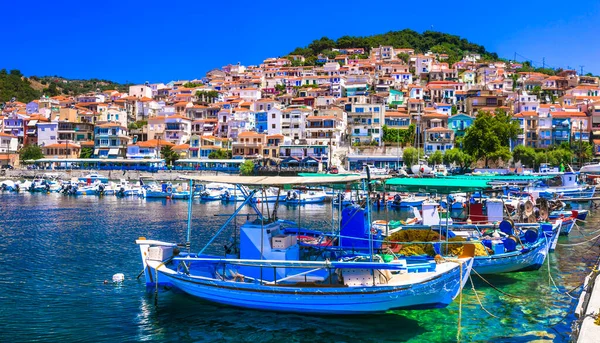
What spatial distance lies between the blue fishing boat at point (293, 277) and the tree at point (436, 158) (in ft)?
170

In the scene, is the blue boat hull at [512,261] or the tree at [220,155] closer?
the blue boat hull at [512,261]

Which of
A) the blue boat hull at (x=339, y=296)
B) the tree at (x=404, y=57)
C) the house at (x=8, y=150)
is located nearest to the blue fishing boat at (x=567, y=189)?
the blue boat hull at (x=339, y=296)

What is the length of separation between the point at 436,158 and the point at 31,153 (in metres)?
61.5

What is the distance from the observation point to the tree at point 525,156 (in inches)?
2452

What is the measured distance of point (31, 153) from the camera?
77750 millimetres

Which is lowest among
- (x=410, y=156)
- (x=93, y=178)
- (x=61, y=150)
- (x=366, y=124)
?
(x=93, y=178)

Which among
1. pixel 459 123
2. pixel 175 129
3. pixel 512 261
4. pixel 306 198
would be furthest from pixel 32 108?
pixel 512 261

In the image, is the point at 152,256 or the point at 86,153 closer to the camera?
the point at 152,256

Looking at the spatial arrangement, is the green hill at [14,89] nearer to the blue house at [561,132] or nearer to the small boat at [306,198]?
the small boat at [306,198]

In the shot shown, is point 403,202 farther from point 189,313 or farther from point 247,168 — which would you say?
point 189,313

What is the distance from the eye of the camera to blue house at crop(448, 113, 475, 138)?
72.4m

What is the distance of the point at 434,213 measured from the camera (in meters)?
22.4

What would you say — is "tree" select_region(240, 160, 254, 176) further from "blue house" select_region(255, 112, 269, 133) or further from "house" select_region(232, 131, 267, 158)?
"blue house" select_region(255, 112, 269, 133)

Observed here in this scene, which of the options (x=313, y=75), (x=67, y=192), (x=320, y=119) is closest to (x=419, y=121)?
(x=320, y=119)
